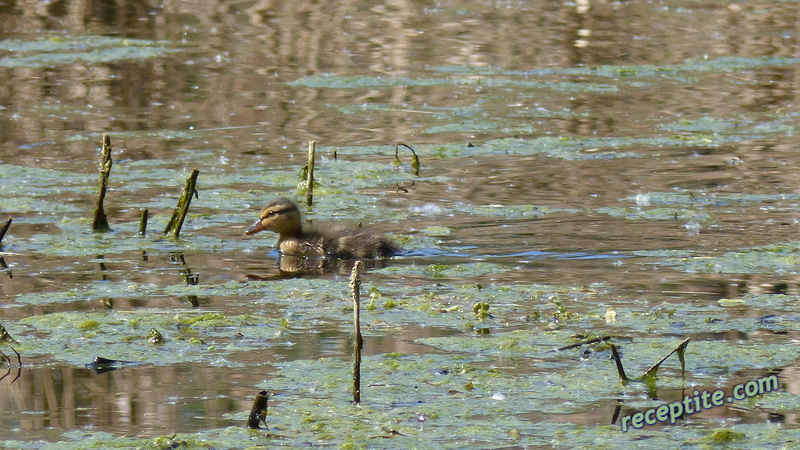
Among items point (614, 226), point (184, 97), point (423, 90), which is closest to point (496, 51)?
point (423, 90)

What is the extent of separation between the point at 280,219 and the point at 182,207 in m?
0.57

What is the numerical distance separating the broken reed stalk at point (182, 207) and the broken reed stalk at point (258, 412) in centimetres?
319

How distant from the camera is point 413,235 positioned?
7.61 metres

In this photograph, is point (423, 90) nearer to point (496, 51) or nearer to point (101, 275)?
point (496, 51)

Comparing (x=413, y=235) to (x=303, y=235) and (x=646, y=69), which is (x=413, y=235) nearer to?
(x=303, y=235)

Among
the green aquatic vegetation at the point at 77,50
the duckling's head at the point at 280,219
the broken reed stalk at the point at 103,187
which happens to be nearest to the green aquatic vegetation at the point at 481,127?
the duckling's head at the point at 280,219

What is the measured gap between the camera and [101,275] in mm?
6746

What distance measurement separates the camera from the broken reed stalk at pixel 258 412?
432 centimetres

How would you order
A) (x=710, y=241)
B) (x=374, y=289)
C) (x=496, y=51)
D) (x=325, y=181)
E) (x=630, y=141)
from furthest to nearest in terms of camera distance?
(x=496, y=51) < (x=630, y=141) < (x=325, y=181) < (x=710, y=241) < (x=374, y=289)

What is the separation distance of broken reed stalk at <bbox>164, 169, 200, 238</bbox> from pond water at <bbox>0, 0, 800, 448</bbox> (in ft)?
0.29

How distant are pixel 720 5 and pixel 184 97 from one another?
831cm

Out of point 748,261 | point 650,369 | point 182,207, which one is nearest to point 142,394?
point 650,369

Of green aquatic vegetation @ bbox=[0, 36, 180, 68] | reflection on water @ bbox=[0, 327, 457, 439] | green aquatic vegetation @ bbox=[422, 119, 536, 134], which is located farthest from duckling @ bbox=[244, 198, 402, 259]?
green aquatic vegetation @ bbox=[0, 36, 180, 68]

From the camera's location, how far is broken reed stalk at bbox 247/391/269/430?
432 cm
